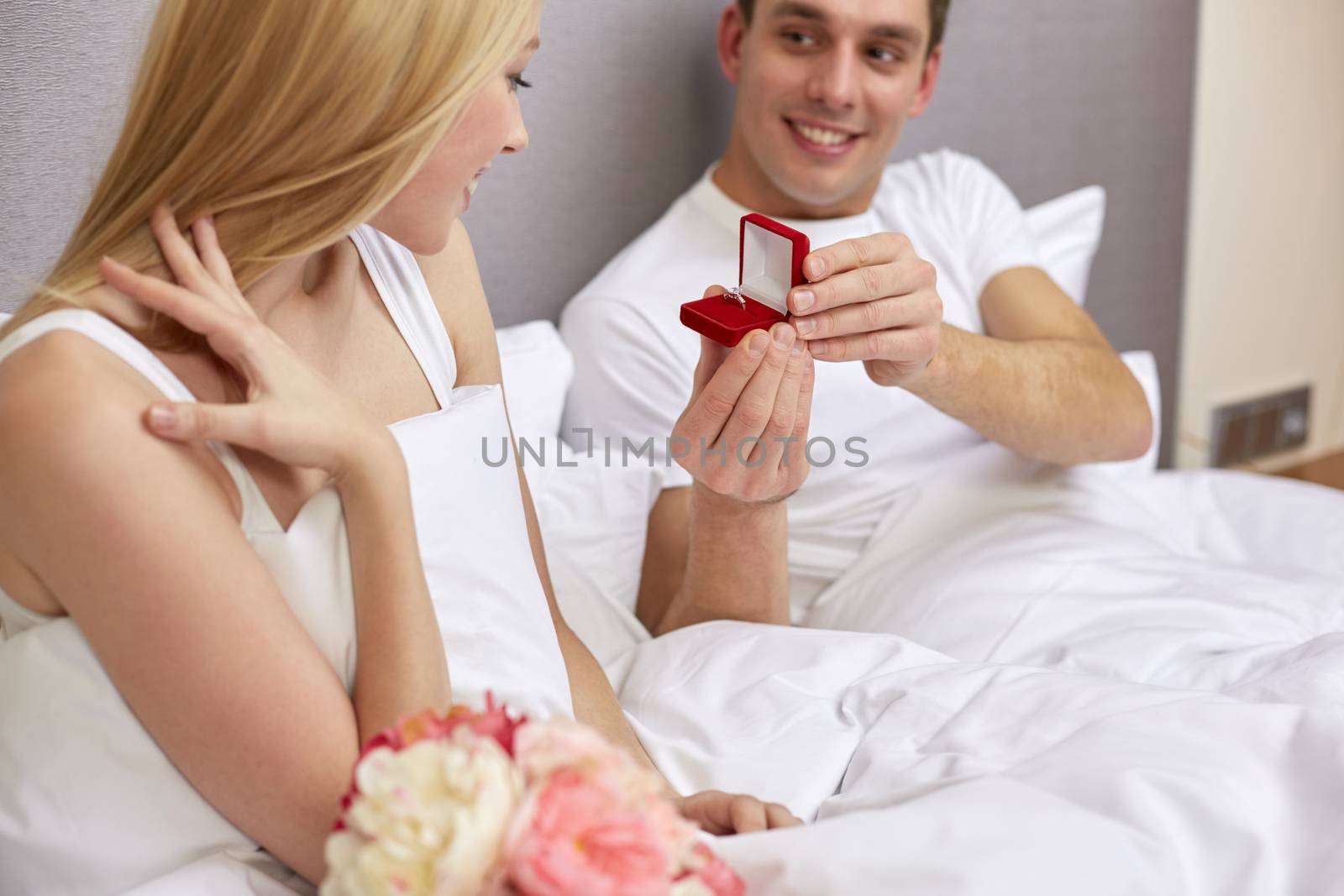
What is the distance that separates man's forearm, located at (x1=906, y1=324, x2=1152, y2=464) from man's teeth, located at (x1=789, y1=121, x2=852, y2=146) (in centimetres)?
38

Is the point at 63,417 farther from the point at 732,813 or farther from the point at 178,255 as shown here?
the point at 732,813

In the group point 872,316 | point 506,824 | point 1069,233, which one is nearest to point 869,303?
point 872,316

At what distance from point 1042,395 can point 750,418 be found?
1.92 feet

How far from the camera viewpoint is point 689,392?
5.59ft

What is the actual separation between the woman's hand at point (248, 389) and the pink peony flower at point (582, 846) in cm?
33

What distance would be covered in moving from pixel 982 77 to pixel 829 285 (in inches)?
48.1

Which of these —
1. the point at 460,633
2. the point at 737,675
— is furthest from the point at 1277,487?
the point at 460,633

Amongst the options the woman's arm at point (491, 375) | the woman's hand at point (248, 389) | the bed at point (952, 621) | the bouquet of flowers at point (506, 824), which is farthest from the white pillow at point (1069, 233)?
the bouquet of flowers at point (506, 824)

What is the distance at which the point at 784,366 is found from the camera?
1.20 metres

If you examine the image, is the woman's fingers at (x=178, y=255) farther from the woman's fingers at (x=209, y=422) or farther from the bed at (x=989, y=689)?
the bed at (x=989, y=689)

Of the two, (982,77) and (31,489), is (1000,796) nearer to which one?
(31,489)

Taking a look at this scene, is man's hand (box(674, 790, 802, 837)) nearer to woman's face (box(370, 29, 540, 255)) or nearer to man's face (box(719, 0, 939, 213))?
woman's face (box(370, 29, 540, 255))

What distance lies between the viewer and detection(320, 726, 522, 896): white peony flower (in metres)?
0.68

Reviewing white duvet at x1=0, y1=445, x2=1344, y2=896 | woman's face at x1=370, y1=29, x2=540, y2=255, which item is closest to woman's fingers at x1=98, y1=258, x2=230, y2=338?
woman's face at x1=370, y1=29, x2=540, y2=255
